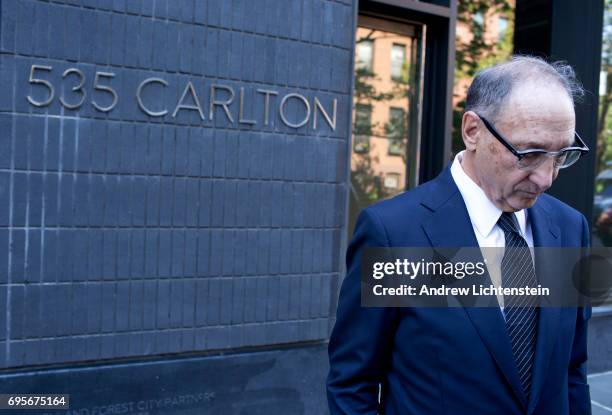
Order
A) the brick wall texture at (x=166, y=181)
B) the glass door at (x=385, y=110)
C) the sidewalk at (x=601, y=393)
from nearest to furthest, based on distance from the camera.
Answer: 1. the brick wall texture at (x=166, y=181)
2. the sidewalk at (x=601, y=393)
3. the glass door at (x=385, y=110)

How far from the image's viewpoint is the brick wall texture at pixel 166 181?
3896 millimetres

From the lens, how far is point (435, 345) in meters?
1.84

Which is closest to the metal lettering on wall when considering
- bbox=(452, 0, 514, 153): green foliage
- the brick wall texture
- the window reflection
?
the brick wall texture

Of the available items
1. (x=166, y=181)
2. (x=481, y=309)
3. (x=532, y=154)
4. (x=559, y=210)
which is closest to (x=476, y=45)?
(x=166, y=181)

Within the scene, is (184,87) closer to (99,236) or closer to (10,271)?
(99,236)

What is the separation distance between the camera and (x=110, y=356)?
13.7ft

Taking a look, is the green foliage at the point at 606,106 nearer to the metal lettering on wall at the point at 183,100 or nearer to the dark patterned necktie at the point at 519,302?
the metal lettering on wall at the point at 183,100

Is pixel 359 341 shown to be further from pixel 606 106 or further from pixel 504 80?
pixel 606 106

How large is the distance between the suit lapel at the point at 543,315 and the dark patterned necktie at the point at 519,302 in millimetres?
21

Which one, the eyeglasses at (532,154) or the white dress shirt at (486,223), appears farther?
the white dress shirt at (486,223)

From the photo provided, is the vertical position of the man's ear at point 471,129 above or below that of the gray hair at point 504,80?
below

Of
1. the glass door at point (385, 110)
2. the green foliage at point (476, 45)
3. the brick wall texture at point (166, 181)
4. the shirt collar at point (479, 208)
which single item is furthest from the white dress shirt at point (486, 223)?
the green foliage at point (476, 45)

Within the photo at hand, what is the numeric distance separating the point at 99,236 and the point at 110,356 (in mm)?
762

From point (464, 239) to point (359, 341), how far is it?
43 cm
